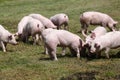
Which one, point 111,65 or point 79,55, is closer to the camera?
point 111,65

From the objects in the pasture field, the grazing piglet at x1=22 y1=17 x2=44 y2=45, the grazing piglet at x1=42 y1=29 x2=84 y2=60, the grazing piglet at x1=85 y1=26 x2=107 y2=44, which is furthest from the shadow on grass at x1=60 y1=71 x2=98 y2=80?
the grazing piglet at x1=22 y1=17 x2=44 y2=45

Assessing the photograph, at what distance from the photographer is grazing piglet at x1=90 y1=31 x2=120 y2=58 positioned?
14398 millimetres

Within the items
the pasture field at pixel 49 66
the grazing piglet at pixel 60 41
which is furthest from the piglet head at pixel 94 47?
the grazing piglet at pixel 60 41

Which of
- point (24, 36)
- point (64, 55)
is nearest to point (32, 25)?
point (24, 36)

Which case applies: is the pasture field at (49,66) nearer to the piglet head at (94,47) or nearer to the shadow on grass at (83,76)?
the shadow on grass at (83,76)

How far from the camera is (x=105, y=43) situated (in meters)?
14.6

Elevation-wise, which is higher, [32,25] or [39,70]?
[32,25]

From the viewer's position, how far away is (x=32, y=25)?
18.2m

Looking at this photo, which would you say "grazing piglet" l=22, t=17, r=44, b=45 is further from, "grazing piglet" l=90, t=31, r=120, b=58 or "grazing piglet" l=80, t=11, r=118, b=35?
"grazing piglet" l=90, t=31, r=120, b=58

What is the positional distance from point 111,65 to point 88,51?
1.59 metres

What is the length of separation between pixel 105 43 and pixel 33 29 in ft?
15.5

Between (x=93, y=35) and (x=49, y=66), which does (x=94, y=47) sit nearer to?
(x=93, y=35)

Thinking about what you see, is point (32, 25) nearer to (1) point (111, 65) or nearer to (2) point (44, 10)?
(1) point (111, 65)

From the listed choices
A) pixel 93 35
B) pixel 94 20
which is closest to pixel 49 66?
pixel 93 35
